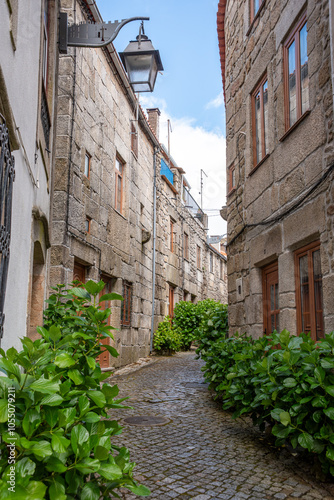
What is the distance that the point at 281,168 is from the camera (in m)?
5.21

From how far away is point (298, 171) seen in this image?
4.74 metres

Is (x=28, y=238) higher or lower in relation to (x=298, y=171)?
lower

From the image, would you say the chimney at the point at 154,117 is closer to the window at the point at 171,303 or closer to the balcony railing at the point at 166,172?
the balcony railing at the point at 166,172

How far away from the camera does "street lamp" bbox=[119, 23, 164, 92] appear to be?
565cm

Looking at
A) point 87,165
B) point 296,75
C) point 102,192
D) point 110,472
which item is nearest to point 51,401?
point 110,472

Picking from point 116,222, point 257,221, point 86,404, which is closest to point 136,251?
point 116,222

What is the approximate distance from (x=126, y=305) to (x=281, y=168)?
6.54 m

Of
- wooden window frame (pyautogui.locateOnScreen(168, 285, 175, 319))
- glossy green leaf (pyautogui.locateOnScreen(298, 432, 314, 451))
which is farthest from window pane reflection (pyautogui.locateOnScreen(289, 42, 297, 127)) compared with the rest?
wooden window frame (pyautogui.locateOnScreen(168, 285, 175, 319))

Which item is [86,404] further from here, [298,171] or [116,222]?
[116,222]

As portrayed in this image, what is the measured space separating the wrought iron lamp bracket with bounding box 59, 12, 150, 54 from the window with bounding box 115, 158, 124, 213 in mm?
4900

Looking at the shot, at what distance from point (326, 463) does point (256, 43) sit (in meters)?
5.26

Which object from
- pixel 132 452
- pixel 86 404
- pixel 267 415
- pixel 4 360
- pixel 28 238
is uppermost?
pixel 28 238

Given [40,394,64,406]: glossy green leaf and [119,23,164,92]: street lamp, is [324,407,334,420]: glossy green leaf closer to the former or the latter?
[40,394,64,406]: glossy green leaf

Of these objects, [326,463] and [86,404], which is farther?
[326,463]
